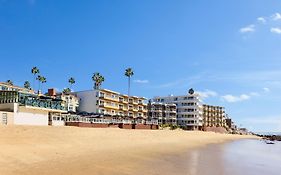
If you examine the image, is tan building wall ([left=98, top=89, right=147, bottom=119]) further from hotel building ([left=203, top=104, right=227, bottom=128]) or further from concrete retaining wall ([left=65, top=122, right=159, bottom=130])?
hotel building ([left=203, top=104, right=227, bottom=128])

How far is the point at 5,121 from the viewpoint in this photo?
47.0 meters

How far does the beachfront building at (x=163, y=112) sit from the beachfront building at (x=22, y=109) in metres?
94.1

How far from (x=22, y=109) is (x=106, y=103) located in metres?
64.0

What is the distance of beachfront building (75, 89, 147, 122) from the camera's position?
11246cm

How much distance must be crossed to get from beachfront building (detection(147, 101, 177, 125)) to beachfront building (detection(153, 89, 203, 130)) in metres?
5.19

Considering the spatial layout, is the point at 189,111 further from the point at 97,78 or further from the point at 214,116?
the point at 97,78

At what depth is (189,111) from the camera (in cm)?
16088

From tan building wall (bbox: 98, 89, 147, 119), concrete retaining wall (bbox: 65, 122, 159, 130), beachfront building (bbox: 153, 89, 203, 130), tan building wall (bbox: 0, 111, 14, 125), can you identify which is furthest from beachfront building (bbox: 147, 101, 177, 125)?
tan building wall (bbox: 0, 111, 14, 125)

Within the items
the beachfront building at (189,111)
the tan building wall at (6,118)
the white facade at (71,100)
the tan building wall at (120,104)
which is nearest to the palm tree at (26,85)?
the white facade at (71,100)

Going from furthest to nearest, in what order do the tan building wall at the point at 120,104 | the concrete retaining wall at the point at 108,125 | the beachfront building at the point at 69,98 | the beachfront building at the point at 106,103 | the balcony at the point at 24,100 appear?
the tan building wall at the point at 120,104 → the beachfront building at the point at 106,103 → the beachfront building at the point at 69,98 → the concrete retaining wall at the point at 108,125 → the balcony at the point at 24,100

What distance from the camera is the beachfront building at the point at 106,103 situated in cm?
11246

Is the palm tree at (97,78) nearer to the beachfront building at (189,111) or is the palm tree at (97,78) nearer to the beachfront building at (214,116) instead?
the beachfront building at (189,111)

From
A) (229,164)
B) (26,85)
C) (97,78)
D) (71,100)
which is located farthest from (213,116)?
(229,164)

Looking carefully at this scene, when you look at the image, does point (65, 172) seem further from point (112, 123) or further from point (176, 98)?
point (176, 98)
